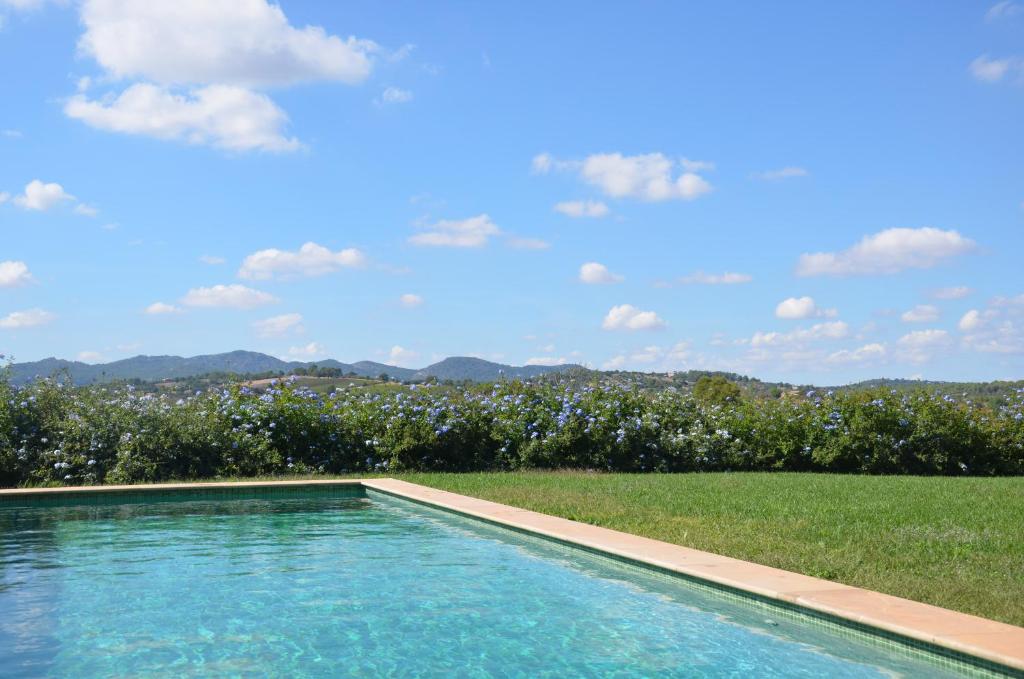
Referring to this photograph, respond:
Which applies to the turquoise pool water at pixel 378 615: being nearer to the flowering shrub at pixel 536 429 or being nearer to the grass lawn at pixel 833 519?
the grass lawn at pixel 833 519

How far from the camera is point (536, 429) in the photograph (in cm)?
1673

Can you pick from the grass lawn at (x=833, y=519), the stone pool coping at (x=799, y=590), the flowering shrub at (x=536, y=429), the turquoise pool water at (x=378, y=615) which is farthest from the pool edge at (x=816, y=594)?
the flowering shrub at (x=536, y=429)

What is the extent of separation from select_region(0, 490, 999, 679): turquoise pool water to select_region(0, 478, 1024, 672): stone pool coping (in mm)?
131

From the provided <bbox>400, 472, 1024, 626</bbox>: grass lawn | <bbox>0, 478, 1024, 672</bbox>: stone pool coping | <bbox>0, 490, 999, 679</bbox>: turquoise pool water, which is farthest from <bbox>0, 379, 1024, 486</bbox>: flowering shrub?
<bbox>0, 478, 1024, 672</bbox>: stone pool coping

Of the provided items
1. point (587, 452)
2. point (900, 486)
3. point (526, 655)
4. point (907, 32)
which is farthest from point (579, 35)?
point (526, 655)

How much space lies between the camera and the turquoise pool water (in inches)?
211

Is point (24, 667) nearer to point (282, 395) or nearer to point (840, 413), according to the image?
point (282, 395)

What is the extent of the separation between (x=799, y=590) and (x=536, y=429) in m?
10.9

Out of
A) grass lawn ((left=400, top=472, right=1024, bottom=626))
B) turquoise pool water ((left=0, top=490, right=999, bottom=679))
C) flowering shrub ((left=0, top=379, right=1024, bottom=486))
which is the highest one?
flowering shrub ((left=0, top=379, right=1024, bottom=486))

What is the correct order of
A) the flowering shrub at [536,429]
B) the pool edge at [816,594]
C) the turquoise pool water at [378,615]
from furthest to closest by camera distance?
the flowering shrub at [536,429] < the turquoise pool water at [378,615] < the pool edge at [816,594]

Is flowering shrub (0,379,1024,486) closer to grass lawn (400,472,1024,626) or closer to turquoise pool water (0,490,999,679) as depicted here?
grass lawn (400,472,1024,626)

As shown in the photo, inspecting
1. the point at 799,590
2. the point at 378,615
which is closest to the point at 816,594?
the point at 799,590

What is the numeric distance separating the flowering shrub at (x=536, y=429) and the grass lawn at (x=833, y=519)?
1.35 metres

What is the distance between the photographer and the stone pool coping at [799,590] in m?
4.73
